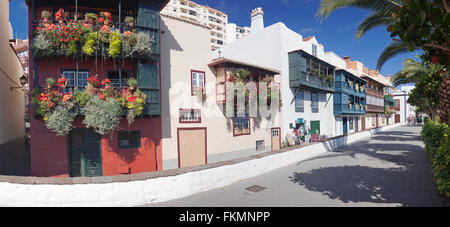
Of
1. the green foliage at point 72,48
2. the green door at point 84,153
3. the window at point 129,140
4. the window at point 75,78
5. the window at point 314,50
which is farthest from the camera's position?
the window at point 314,50

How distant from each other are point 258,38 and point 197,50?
8137 mm

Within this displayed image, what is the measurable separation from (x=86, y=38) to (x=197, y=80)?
591cm

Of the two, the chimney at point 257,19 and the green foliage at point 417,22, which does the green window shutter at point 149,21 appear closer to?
the green foliage at point 417,22

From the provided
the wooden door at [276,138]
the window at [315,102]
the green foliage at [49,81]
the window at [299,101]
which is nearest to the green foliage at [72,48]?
the green foliage at [49,81]

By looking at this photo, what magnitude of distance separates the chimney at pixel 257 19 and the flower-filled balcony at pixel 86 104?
46.2ft

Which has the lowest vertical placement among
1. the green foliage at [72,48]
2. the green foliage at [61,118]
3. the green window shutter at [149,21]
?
the green foliage at [61,118]

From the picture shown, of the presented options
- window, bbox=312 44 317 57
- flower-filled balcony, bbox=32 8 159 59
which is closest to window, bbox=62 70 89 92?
flower-filled balcony, bbox=32 8 159 59

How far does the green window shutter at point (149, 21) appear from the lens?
9.75 meters

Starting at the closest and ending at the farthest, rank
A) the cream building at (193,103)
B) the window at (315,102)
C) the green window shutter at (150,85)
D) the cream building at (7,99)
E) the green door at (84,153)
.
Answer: the green door at (84,153) < the green window shutter at (150,85) < the cream building at (7,99) < the cream building at (193,103) < the window at (315,102)

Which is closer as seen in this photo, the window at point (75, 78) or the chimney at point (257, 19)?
the window at point (75, 78)

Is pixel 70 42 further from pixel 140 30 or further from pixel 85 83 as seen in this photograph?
pixel 140 30

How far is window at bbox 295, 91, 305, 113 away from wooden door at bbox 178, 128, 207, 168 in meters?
10.3

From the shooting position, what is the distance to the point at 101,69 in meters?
9.59

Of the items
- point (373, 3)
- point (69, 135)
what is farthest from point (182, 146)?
point (373, 3)
